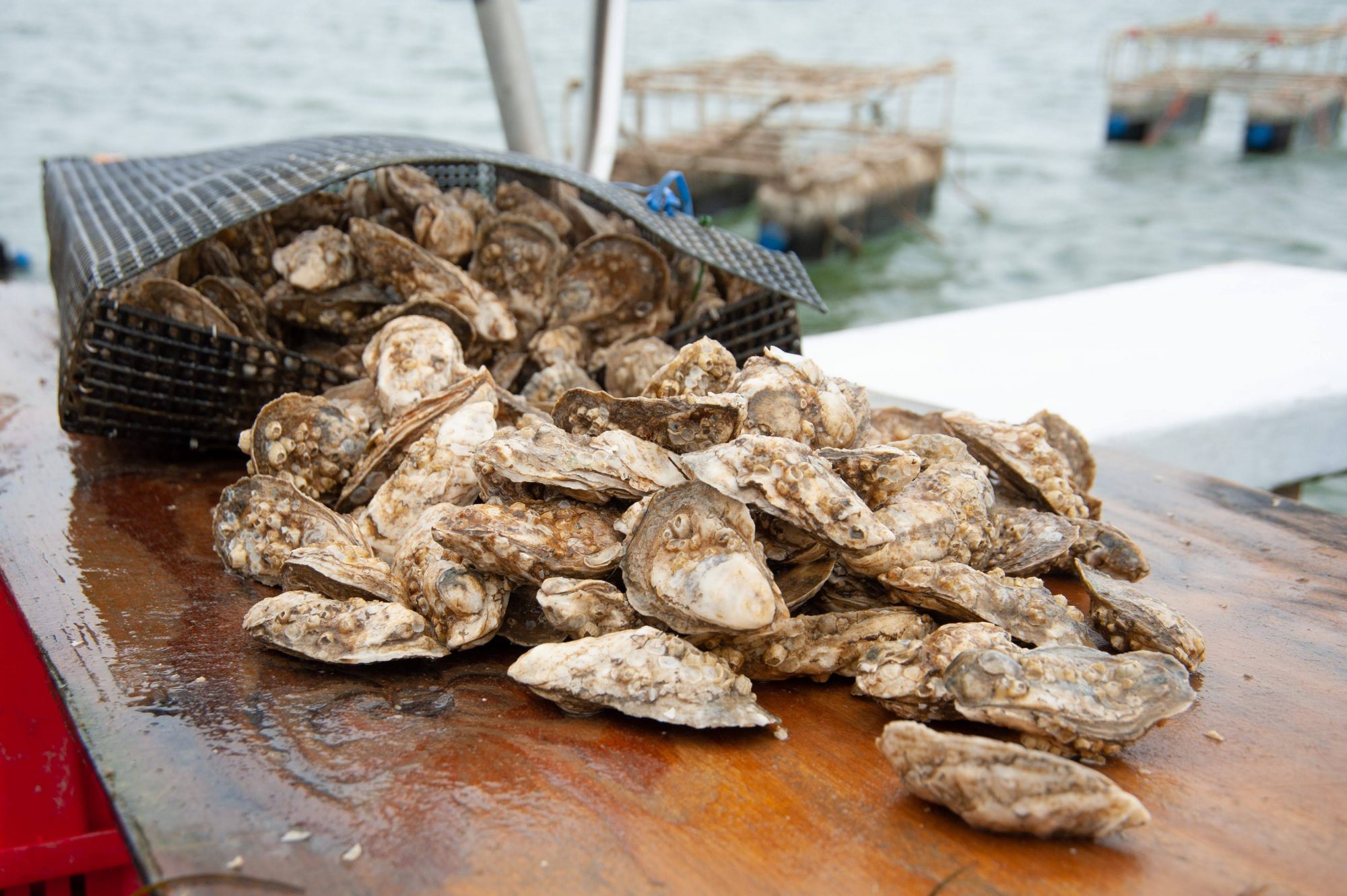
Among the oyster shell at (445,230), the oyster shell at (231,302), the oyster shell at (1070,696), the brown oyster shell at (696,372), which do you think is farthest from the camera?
the oyster shell at (445,230)

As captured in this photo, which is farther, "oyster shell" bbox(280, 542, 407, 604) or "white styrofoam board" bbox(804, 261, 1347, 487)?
"white styrofoam board" bbox(804, 261, 1347, 487)

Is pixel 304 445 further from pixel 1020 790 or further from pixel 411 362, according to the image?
pixel 1020 790

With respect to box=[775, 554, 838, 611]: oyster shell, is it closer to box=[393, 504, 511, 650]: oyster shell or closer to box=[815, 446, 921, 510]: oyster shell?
box=[815, 446, 921, 510]: oyster shell

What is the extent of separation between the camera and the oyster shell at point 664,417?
132 centimetres

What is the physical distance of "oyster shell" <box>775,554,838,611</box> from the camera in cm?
126

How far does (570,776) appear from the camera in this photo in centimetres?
105

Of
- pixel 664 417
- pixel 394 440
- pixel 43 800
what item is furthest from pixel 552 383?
pixel 43 800

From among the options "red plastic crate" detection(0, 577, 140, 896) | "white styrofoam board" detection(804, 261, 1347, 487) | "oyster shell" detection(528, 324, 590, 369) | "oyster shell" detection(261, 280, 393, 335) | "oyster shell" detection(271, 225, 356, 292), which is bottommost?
"red plastic crate" detection(0, 577, 140, 896)

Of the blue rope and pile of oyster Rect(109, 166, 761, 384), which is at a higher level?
the blue rope

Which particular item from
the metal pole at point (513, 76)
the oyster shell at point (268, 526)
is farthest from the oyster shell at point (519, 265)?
the metal pole at point (513, 76)

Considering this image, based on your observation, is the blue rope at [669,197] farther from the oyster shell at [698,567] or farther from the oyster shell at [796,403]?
the oyster shell at [698,567]

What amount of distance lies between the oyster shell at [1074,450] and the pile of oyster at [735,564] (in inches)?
5.5

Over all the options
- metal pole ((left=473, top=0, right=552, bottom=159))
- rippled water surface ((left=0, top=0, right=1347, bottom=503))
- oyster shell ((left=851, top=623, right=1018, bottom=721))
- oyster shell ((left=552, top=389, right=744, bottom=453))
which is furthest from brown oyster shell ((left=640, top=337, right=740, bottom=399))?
rippled water surface ((left=0, top=0, right=1347, bottom=503))

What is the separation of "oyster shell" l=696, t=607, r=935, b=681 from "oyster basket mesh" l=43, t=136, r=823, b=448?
802mm
